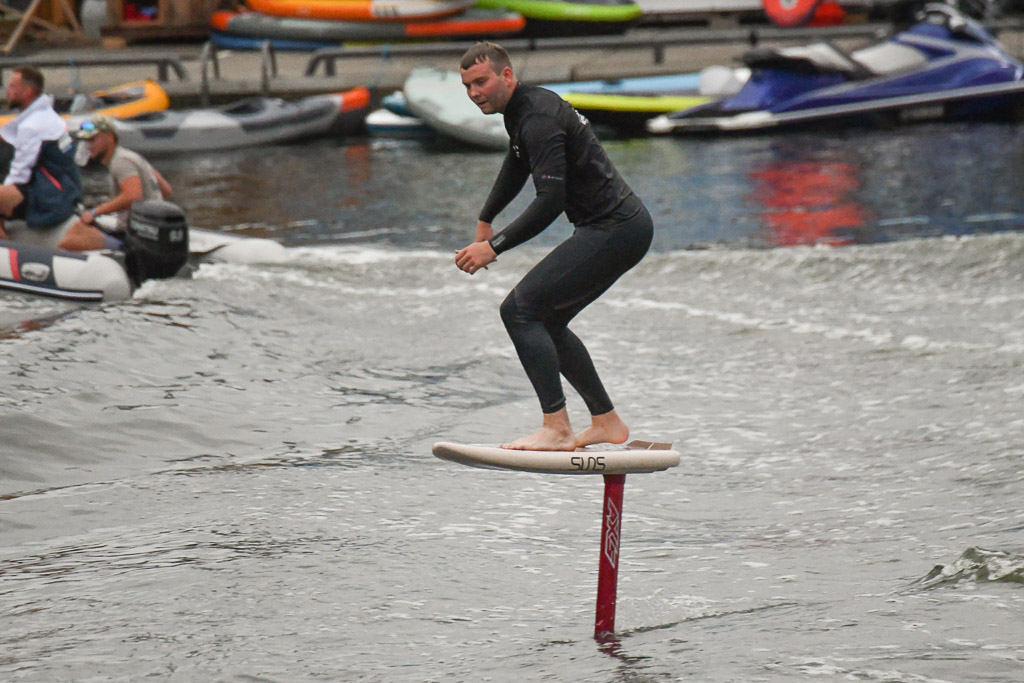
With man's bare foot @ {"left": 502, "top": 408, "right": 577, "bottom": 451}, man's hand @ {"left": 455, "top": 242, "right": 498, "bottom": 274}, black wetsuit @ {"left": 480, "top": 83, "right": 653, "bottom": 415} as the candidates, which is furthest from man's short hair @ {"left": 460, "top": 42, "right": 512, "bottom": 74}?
man's bare foot @ {"left": 502, "top": 408, "right": 577, "bottom": 451}

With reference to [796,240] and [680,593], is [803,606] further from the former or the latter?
[796,240]

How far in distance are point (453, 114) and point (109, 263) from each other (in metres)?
10.7

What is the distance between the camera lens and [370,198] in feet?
56.8

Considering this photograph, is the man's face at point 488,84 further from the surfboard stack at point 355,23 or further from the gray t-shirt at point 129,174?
the surfboard stack at point 355,23

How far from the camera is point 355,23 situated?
27.0 metres

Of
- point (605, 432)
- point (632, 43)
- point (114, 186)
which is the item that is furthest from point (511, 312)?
point (632, 43)

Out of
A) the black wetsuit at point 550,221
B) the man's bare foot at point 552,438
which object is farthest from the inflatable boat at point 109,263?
the man's bare foot at point 552,438

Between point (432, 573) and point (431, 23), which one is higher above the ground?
point (431, 23)

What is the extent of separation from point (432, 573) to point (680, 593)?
3.37 ft

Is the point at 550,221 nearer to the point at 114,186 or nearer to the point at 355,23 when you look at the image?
the point at 114,186

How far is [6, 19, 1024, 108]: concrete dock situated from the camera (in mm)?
23281

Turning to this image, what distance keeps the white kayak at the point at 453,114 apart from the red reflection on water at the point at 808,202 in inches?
174

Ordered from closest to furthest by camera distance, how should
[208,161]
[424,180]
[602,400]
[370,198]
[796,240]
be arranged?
[602,400] < [796,240] < [370,198] < [424,180] < [208,161]

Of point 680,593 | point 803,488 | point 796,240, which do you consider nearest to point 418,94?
point 796,240
